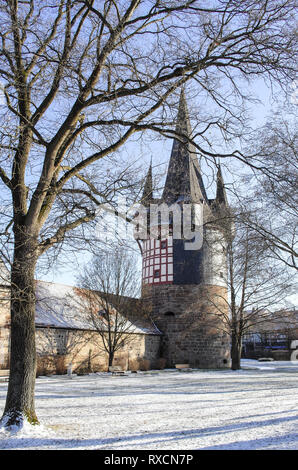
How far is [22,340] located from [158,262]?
21672 mm

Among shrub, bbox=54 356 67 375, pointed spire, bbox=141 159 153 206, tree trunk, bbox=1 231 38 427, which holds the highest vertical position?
pointed spire, bbox=141 159 153 206

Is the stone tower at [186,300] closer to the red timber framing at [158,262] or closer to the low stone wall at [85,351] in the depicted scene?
the red timber framing at [158,262]

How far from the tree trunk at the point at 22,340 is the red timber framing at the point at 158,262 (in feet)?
68.2

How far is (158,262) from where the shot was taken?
28109 millimetres

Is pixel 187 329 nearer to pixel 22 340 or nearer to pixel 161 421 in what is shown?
pixel 161 421

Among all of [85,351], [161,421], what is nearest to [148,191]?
[161,421]

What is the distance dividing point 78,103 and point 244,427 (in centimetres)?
586

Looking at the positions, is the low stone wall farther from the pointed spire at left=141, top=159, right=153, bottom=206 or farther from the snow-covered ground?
the pointed spire at left=141, top=159, right=153, bottom=206

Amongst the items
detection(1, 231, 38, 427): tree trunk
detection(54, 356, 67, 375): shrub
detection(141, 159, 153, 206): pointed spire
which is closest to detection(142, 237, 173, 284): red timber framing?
detection(54, 356, 67, 375): shrub

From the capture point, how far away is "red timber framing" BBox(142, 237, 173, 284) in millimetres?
27625

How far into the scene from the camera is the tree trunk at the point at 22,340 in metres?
6.31

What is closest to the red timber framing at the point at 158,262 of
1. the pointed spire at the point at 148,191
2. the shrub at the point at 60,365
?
the shrub at the point at 60,365

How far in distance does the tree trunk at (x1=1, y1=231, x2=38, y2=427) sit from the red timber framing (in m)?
20.8
